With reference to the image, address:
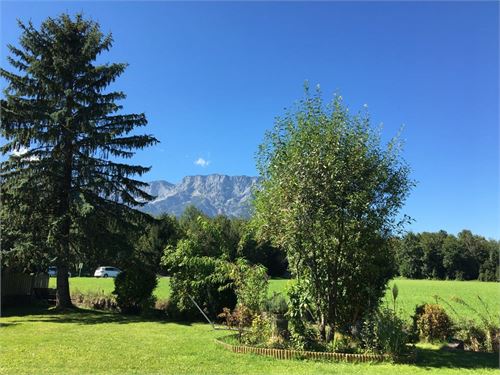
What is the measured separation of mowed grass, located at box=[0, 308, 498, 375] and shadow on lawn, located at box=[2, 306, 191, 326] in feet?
8.35

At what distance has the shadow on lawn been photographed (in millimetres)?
17875

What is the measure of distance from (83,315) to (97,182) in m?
5.96

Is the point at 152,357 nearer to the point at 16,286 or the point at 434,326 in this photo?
the point at 434,326

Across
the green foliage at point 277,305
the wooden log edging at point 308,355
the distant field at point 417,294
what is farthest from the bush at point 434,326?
the green foliage at point 277,305

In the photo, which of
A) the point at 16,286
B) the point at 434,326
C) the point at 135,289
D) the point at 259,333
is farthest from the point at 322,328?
the point at 16,286

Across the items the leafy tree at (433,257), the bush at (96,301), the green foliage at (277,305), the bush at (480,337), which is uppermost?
the leafy tree at (433,257)

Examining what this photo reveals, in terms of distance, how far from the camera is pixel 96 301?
76.3 feet

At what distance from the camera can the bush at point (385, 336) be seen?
10.7m

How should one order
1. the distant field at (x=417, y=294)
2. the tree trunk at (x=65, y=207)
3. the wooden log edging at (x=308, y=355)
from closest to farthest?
the wooden log edging at (x=308, y=355)
the tree trunk at (x=65, y=207)
the distant field at (x=417, y=294)

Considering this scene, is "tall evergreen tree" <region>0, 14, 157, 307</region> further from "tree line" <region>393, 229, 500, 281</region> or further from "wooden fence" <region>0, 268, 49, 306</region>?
"tree line" <region>393, 229, 500, 281</region>

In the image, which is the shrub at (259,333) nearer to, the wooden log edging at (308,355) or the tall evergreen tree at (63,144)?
the wooden log edging at (308,355)

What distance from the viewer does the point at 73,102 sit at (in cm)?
2223

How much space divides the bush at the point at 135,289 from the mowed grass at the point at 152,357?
17.0 ft

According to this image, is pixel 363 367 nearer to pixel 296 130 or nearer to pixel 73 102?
pixel 296 130
